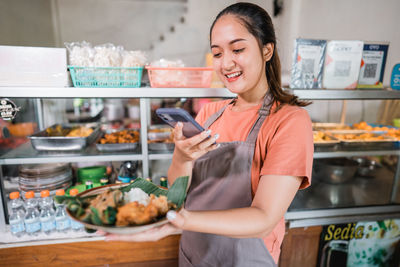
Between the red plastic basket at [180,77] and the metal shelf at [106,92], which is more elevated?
the red plastic basket at [180,77]

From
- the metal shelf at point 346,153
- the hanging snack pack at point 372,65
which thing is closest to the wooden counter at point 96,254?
the metal shelf at point 346,153

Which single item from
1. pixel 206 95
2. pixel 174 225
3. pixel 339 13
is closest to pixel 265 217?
pixel 174 225

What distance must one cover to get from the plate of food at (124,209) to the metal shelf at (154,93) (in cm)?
70

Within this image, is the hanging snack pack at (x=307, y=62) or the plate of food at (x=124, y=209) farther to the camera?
the hanging snack pack at (x=307, y=62)

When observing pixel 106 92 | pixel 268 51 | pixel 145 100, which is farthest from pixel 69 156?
pixel 268 51

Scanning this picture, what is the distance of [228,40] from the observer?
109 centimetres

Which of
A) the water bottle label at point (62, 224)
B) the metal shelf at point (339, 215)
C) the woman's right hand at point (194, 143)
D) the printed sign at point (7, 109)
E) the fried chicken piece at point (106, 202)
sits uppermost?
the printed sign at point (7, 109)

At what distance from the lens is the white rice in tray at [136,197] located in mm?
988

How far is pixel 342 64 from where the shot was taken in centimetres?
176

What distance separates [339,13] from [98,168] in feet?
13.2

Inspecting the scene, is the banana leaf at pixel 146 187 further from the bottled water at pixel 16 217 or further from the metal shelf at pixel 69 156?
the bottled water at pixel 16 217

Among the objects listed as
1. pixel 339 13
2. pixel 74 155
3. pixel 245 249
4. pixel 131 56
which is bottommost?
pixel 245 249

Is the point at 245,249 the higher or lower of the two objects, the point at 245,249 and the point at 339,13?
the lower

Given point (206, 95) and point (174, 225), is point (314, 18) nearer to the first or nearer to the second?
point (206, 95)
